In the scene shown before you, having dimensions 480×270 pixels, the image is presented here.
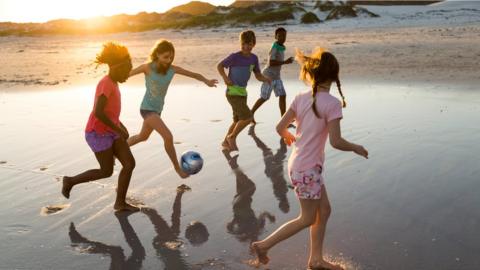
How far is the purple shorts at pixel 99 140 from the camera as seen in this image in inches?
210

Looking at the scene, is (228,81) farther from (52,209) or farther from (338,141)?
(338,141)

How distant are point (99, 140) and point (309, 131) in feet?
8.23

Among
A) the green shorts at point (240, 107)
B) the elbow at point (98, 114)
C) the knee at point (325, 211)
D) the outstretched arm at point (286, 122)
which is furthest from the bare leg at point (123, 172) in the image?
the green shorts at point (240, 107)

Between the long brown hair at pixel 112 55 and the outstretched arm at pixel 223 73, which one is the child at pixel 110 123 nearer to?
the long brown hair at pixel 112 55

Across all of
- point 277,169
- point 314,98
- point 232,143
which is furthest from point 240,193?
point 314,98

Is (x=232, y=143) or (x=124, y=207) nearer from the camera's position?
(x=124, y=207)

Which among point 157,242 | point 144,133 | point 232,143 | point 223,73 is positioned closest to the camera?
point 157,242

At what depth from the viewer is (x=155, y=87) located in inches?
245

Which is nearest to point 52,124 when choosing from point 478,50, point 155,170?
point 155,170

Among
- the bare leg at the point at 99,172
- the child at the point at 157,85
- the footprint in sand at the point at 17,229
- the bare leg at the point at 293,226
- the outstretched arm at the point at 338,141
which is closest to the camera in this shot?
the outstretched arm at the point at 338,141

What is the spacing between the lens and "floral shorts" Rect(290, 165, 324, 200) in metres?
3.76

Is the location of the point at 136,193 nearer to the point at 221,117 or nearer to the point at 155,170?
the point at 155,170

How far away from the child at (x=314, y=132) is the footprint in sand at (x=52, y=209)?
2.80 metres

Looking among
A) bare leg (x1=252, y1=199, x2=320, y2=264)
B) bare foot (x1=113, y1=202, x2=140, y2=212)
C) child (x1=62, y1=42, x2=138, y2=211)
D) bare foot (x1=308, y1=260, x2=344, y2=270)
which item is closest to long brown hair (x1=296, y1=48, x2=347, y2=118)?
Answer: bare leg (x1=252, y1=199, x2=320, y2=264)
